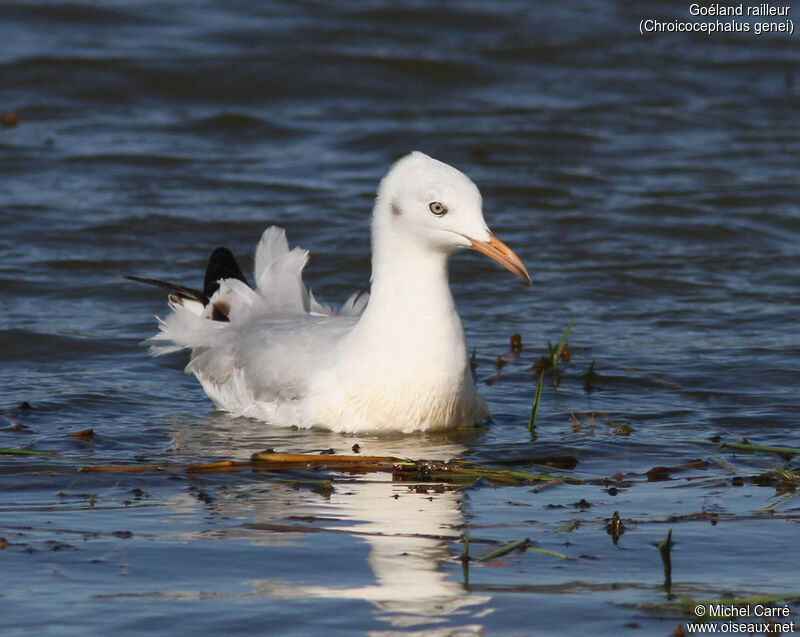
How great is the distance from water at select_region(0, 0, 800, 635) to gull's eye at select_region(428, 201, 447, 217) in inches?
41.8

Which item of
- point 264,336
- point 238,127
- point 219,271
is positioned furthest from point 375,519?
point 238,127

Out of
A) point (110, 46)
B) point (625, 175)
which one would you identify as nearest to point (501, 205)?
point (625, 175)

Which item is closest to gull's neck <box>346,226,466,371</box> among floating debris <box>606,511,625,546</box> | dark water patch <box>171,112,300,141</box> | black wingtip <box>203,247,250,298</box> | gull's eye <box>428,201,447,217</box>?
gull's eye <box>428,201,447,217</box>

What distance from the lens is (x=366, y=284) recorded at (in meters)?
9.95

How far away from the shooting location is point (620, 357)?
26.9ft

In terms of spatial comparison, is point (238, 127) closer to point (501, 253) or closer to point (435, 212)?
point (435, 212)

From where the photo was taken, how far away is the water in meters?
4.47

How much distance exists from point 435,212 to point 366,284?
3.82 meters

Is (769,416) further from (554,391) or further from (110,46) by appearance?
(110,46)

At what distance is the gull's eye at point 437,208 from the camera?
6133mm

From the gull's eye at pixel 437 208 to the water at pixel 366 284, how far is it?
3.48ft

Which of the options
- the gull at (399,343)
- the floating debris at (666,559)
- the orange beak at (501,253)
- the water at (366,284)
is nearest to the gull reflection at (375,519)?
the water at (366,284)

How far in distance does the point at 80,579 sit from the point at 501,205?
7964mm

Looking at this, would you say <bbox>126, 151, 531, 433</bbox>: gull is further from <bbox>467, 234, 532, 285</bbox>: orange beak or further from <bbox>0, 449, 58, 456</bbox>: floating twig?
<bbox>0, 449, 58, 456</bbox>: floating twig
